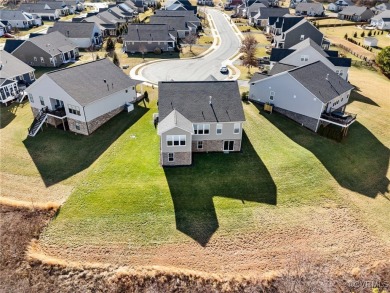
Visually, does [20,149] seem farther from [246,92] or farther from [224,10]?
[224,10]

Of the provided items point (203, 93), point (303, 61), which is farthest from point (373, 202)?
point (303, 61)

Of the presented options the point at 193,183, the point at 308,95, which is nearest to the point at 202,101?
the point at 193,183

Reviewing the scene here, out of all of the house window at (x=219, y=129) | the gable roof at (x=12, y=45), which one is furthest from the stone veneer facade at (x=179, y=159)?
the gable roof at (x=12, y=45)

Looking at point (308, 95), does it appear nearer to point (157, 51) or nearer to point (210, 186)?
point (210, 186)

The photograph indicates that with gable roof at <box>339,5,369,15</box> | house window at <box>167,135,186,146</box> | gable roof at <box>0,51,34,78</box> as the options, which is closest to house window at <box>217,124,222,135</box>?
house window at <box>167,135,186,146</box>

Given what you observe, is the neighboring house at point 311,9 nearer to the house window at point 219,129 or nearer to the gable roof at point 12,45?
the gable roof at point 12,45
